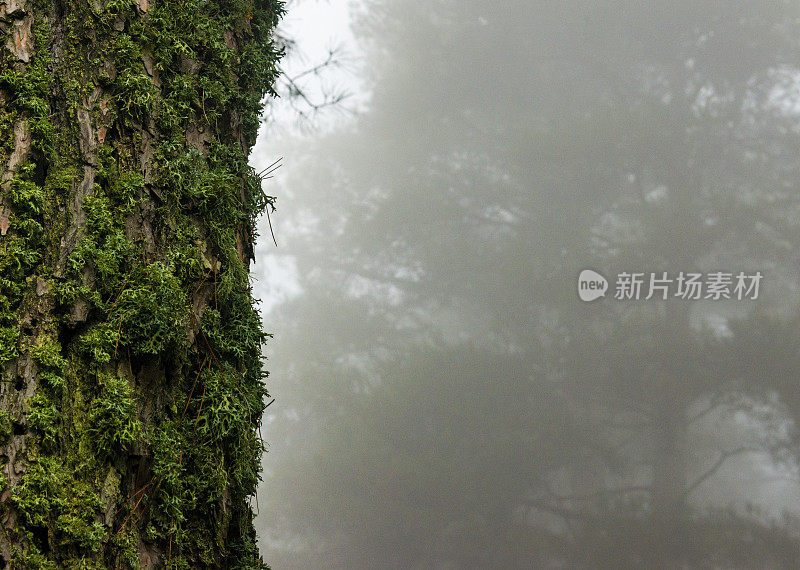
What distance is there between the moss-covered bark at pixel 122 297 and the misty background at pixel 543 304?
482 cm

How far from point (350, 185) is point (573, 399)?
9.75 feet

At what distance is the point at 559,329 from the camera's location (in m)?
5.12

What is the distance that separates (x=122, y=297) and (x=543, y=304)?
196 inches

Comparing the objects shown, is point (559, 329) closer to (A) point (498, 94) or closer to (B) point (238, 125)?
(A) point (498, 94)

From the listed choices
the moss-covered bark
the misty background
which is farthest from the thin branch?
the moss-covered bark

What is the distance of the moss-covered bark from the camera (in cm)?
41

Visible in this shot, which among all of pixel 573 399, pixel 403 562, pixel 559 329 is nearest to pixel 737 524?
pixel 573 399

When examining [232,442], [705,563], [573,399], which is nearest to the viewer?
[232,442]

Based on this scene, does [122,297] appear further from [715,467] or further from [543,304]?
[715,467]

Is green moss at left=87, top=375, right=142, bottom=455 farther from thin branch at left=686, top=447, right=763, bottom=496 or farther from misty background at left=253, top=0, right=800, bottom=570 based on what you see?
thin branch at left=686, top=447, right=763, bottom=496

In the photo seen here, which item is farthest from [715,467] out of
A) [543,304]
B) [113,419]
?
[113,419]

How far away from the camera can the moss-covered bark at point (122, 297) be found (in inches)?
16.3

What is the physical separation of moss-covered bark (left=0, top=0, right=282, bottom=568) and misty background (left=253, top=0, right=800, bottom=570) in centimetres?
482

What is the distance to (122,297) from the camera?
18.7 inches
